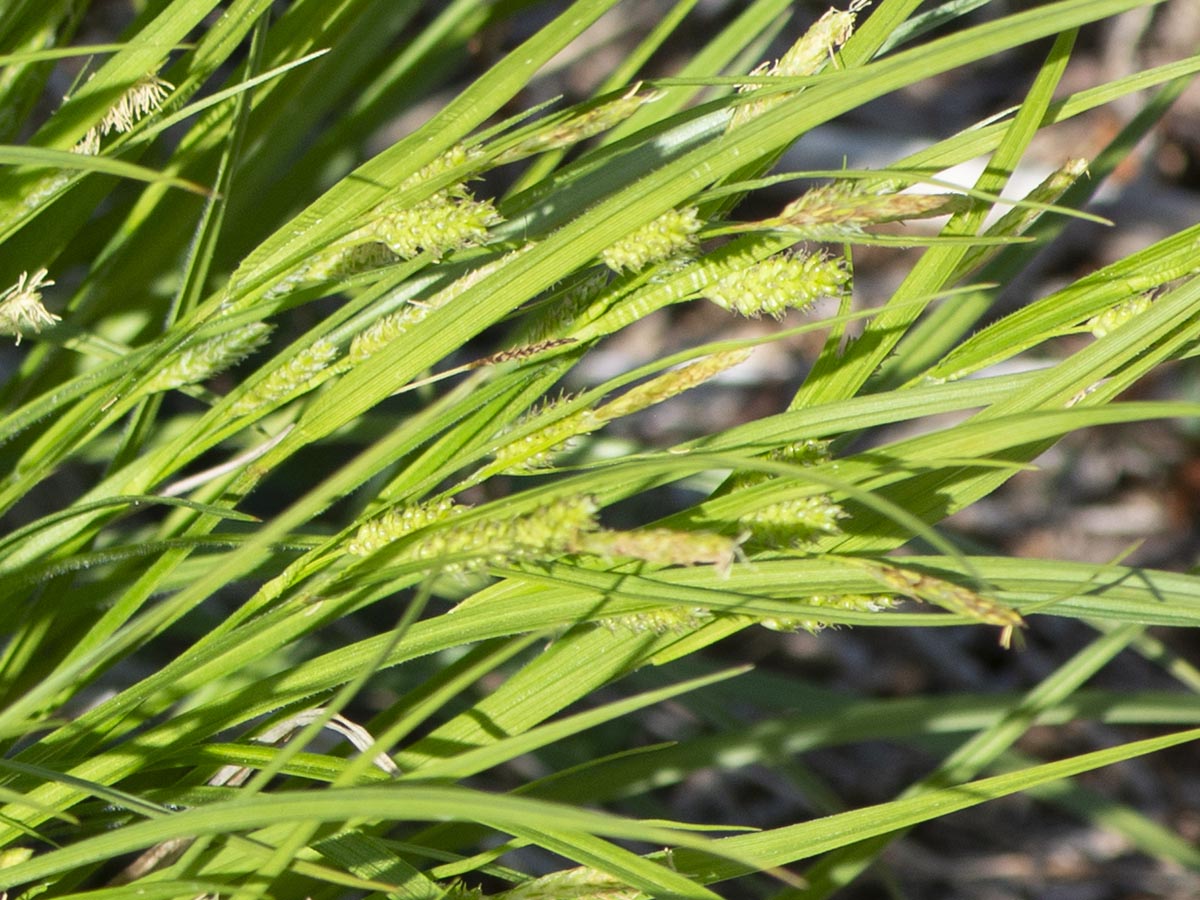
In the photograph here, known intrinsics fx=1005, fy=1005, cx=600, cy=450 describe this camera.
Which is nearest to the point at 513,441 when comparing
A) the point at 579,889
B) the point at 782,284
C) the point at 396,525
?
the point at 396,525

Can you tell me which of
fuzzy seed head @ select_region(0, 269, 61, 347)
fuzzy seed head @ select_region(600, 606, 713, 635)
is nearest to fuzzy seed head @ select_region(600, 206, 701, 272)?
fuzzy seed head @ select_region(600, 606, 713, 635)

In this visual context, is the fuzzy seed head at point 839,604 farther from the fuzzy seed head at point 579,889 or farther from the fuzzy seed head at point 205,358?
the fuzzy seed head at point 205,358

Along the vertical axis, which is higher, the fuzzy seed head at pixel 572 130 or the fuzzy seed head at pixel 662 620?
the fuzzy seed head at pixel 572 130

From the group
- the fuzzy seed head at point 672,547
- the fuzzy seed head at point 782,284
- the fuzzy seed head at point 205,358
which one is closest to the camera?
the fuzzy seed head at point 672,547

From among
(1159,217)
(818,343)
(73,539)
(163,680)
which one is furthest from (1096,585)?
(1159,217)

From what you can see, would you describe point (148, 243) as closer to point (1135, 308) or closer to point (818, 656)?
point (1135, 308)

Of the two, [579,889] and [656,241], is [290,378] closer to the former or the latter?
[656,241]

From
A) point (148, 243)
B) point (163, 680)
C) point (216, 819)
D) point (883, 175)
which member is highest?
point (148, 243)

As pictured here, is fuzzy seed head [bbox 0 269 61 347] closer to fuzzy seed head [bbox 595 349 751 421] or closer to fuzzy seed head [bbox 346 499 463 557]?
fuzzy seed head [bbox 346 499 463 557]

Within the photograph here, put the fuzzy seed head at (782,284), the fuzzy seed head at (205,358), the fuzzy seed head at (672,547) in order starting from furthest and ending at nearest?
1. the fuzzy seed head at (205,358)
2. the fuzzy seed head at (782,284)
3. the fuzzy seed head at (672,547)

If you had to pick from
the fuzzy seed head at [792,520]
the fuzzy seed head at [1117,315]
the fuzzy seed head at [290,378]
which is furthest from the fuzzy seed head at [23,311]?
the fuzzy seed head at [1117,315]

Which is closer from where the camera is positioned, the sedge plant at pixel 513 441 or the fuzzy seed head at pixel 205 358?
the sedge plant at pixel 513 441
